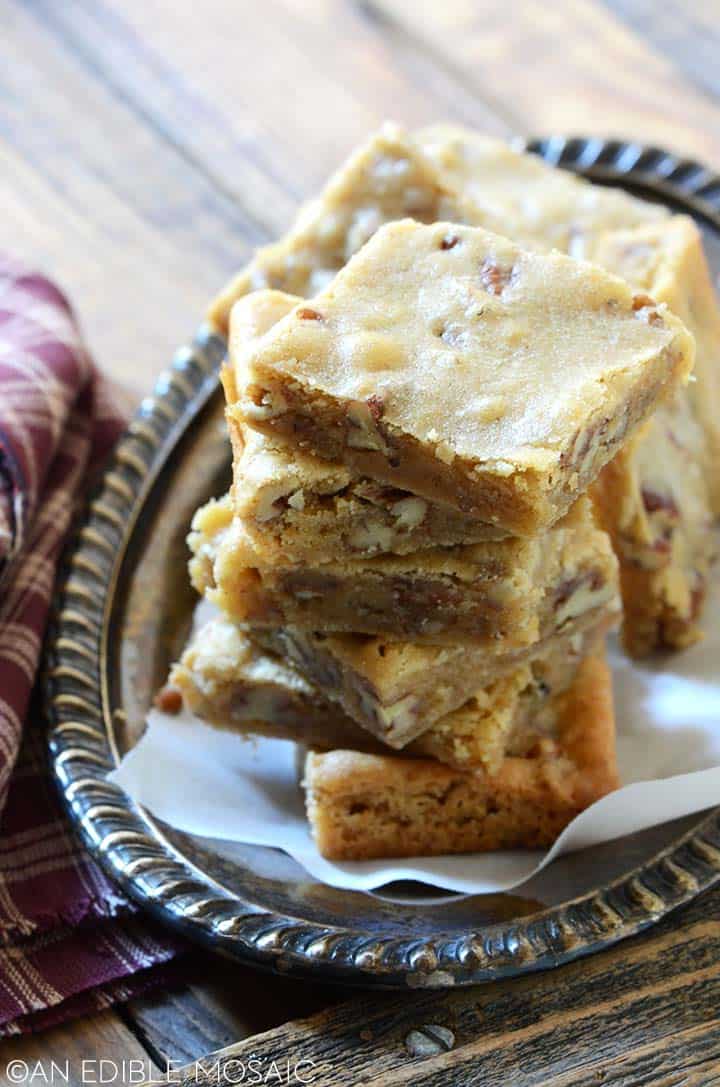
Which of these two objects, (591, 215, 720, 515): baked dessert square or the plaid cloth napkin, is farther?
(591, 215, 720, 515): baked dessert square

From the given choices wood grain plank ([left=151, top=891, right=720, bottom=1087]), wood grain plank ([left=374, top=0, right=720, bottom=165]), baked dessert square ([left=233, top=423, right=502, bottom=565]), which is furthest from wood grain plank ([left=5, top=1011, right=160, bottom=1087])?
wood grain plank ([left=374, top=0, right=720, bottom=165])

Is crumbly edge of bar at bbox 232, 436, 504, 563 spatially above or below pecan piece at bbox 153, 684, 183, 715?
above

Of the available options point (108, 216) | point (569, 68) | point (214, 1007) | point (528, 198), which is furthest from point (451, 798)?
point (569, 68)

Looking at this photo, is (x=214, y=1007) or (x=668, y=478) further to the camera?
(x=668, y=478)

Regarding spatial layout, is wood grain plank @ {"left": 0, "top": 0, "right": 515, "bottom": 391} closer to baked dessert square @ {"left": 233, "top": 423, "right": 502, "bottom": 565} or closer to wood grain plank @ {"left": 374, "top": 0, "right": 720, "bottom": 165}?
wood grain plank @ {"left": 374, "top": 0, "right": 720, "bottom": 165}

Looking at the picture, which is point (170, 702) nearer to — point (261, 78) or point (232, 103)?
point (232, 103)

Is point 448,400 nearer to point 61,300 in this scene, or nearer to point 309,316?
point 309,316

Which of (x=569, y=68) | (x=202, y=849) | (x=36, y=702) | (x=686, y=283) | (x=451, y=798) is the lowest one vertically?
(x=36, y=702)
